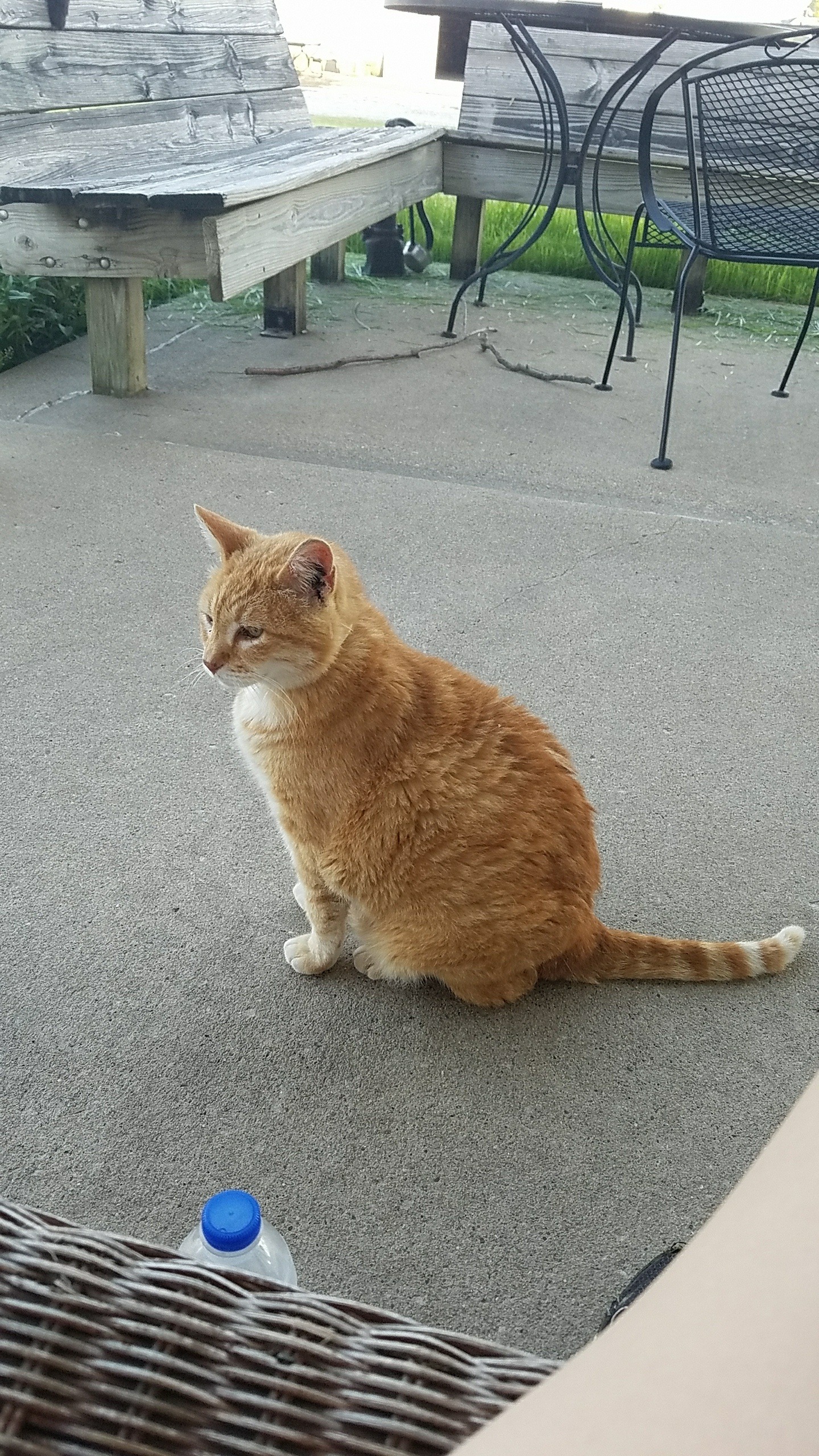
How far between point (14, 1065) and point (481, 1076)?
647 mm

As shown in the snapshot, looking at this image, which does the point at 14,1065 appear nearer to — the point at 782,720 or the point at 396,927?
the point at 396,927

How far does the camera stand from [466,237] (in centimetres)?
545

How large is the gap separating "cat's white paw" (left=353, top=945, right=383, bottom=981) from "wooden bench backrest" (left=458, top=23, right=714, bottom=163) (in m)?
4.43

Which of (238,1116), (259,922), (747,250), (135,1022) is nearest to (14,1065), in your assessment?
(135,1022)

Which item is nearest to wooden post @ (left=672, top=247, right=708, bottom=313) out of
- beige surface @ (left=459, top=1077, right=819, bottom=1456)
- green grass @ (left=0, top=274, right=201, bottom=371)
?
green grass @ (left=0, top=274, right=201, bottom=371)

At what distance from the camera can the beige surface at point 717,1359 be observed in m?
0.30

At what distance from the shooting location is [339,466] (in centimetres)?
341

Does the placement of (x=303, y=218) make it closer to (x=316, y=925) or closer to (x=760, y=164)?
(x=760, y=164)

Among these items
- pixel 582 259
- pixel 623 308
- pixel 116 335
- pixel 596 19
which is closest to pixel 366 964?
pixel 116 335

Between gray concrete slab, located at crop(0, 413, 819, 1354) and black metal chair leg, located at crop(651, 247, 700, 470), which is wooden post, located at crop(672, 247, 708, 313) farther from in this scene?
gray concrete slab, located at crop(0, 413, 819, 1354)

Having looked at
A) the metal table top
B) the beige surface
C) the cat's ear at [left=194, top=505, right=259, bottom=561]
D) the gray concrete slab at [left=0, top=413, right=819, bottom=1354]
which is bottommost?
the gray concrete slab at [left=0, top=413, right=819, bottom=1354]

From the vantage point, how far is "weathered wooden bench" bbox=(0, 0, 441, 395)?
3.16 m

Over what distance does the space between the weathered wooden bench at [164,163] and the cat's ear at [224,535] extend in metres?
1.86

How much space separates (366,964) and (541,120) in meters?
4.70
